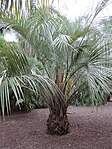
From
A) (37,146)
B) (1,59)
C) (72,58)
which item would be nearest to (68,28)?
(72,58)

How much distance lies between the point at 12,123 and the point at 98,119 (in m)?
2.15

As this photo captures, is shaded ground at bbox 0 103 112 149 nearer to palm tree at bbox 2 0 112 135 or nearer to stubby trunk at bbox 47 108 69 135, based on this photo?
stubby trunk at bbox 47 108 69 135

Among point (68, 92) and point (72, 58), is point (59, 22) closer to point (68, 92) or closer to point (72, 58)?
point (72, 58)

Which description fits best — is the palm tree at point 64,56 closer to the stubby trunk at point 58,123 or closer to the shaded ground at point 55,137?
the stubby trunk at point 58,123

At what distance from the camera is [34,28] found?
425cm

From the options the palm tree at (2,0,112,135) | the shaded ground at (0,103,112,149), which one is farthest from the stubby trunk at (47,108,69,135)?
the shaded ground at (0,103,112,149)

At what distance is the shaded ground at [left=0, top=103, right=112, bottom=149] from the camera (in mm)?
4324

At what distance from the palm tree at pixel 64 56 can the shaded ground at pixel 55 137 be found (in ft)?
1.03

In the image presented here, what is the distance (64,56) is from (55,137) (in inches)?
60.3

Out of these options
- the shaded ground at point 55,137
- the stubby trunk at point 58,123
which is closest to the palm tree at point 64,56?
the stubby trunk at point 58,123

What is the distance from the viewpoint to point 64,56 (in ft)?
15.0

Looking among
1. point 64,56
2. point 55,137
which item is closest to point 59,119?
point 55,137

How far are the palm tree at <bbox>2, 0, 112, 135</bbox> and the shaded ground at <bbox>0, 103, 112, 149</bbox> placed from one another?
1.03 feet

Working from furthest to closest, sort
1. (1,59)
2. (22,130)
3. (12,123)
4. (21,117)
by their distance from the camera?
(21,117) < (12,123) < (22,130) < (1,59)
